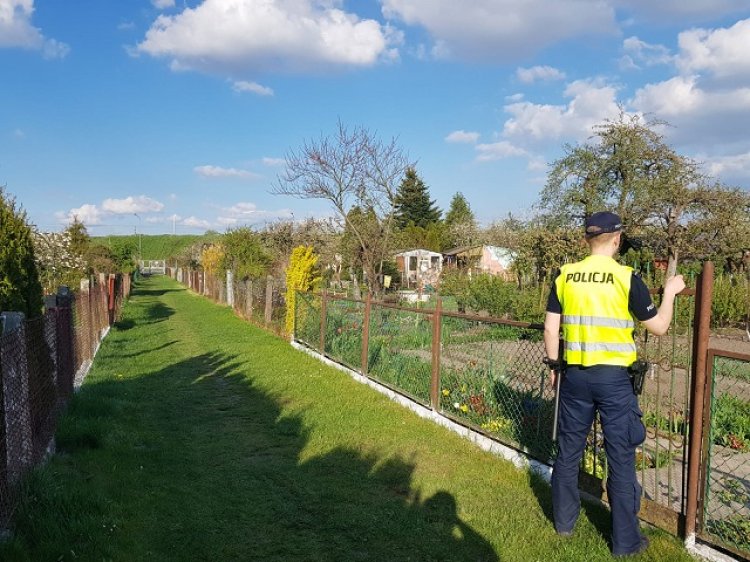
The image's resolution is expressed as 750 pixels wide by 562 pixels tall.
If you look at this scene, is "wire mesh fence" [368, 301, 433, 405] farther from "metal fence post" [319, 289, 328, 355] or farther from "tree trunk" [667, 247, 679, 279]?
"tree trunk" [667, 247, 679, 279]

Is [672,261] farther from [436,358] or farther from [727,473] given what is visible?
[727,473]

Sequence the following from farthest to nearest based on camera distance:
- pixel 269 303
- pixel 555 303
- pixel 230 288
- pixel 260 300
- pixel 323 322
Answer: pixel 230 288
pixel 260 300
pixel 269 303
pixel 323 322
pixel 555 303

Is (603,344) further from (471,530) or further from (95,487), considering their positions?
(95,487)

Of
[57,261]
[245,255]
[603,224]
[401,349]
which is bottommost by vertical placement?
[401,349]

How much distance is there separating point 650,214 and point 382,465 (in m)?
16.4

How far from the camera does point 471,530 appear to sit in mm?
4105

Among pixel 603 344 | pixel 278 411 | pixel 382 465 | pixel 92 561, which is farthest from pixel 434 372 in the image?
pixel 92 561

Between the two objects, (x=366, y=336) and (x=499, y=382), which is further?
(x=366, y=336)

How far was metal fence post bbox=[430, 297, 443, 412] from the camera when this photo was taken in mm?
6742

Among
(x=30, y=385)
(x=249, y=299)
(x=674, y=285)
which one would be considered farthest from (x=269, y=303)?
(x=674, y=285)

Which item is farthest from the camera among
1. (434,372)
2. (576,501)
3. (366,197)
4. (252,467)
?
(366,197)

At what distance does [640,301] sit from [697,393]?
0.69m

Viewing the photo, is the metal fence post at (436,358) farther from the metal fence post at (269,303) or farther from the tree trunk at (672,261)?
the metal fence post at (269,303)

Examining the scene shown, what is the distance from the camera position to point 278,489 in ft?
16.1
